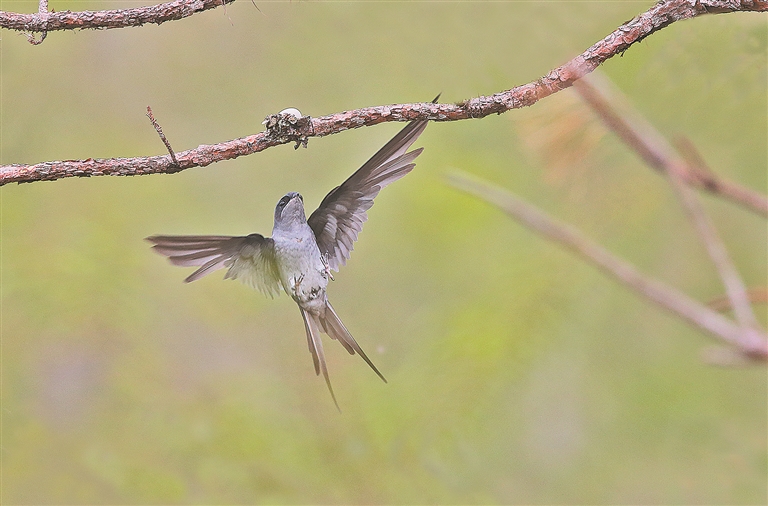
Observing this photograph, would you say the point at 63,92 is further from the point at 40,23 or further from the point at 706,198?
the point at 706,198

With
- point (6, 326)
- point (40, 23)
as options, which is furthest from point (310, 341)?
point (6, 326)

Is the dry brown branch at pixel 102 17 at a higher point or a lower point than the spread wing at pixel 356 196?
higher

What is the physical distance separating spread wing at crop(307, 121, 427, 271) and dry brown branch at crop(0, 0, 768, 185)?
0.09 meters

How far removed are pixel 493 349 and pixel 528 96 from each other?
74 cm

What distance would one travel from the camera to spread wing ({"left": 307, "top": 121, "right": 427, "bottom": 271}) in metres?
0.56

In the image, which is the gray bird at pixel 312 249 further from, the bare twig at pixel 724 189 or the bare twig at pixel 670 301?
the bare twig at pixel 724 189

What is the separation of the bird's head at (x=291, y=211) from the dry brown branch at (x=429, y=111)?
0.76 ft

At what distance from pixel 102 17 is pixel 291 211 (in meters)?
0.27

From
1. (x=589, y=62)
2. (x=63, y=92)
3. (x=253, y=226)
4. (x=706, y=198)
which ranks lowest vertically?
(x=589, y=62)

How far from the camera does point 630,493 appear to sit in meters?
1.57

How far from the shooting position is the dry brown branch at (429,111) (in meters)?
0.40

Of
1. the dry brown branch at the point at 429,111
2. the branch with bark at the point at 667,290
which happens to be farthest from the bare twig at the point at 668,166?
the dry brown branch at the point at 429,111

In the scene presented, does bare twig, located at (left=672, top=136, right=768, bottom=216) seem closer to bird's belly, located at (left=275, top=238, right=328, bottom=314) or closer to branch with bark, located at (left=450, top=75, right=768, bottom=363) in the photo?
branch with bark, located at (left=450, top=75, right=768, bottom=363)

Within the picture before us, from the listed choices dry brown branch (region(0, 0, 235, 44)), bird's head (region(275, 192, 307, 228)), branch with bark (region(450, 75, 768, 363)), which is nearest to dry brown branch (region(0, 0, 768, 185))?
dry brown branch (region(0, 0, 235, 44))
